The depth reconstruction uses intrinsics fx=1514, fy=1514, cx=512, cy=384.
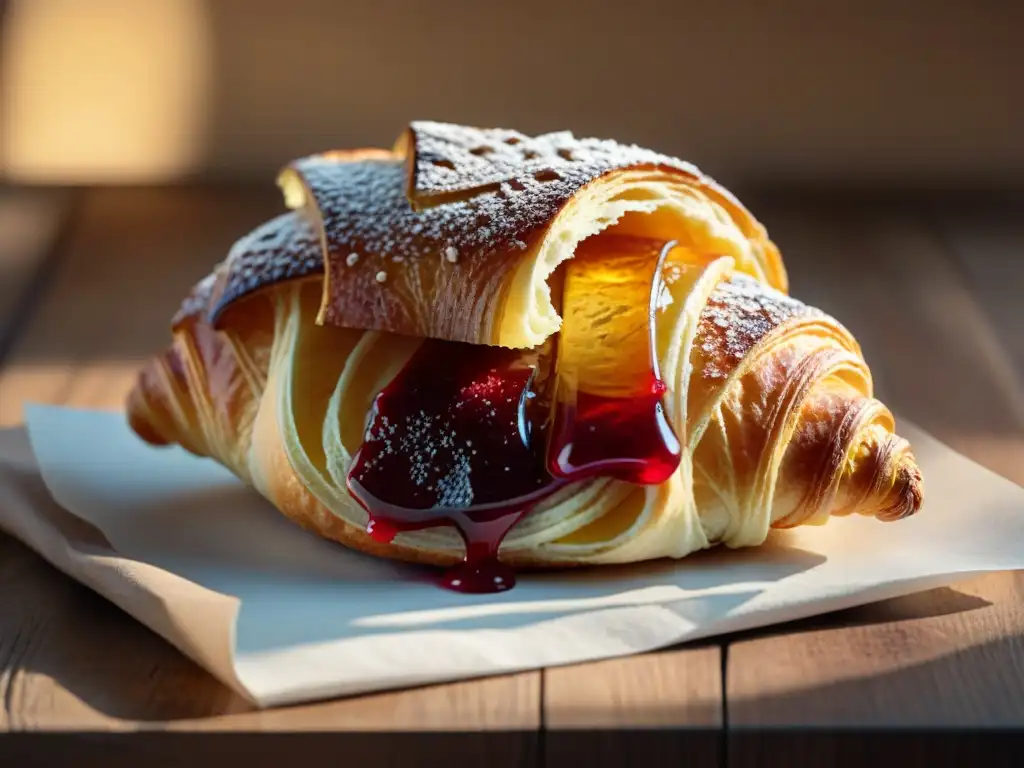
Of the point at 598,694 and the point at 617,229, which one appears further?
the point at 617,229

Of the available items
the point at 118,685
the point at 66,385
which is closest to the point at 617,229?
the point at 118,685

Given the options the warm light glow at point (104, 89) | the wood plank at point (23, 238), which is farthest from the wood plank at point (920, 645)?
the warm light glow at point (104, 89)

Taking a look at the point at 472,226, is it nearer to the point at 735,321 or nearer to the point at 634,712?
the point at 735,321

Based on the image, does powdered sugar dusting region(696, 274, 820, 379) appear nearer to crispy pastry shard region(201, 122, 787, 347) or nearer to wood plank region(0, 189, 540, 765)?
crispy pastry shard region(201, 122, 787, 347)

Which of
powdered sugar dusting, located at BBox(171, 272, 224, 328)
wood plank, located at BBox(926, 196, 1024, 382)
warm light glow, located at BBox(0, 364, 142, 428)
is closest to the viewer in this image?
powdered sugar dusting, located at BBox(171, 272, 224, 328)

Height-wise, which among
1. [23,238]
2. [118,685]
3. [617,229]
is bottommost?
[118,685]

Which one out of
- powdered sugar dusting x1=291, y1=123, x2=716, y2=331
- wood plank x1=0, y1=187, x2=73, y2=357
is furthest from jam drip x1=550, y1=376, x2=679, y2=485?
wood plank x1=0, y1=187, x2=73, y2=357

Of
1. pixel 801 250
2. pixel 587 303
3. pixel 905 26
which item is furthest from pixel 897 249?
pixel 587 303
